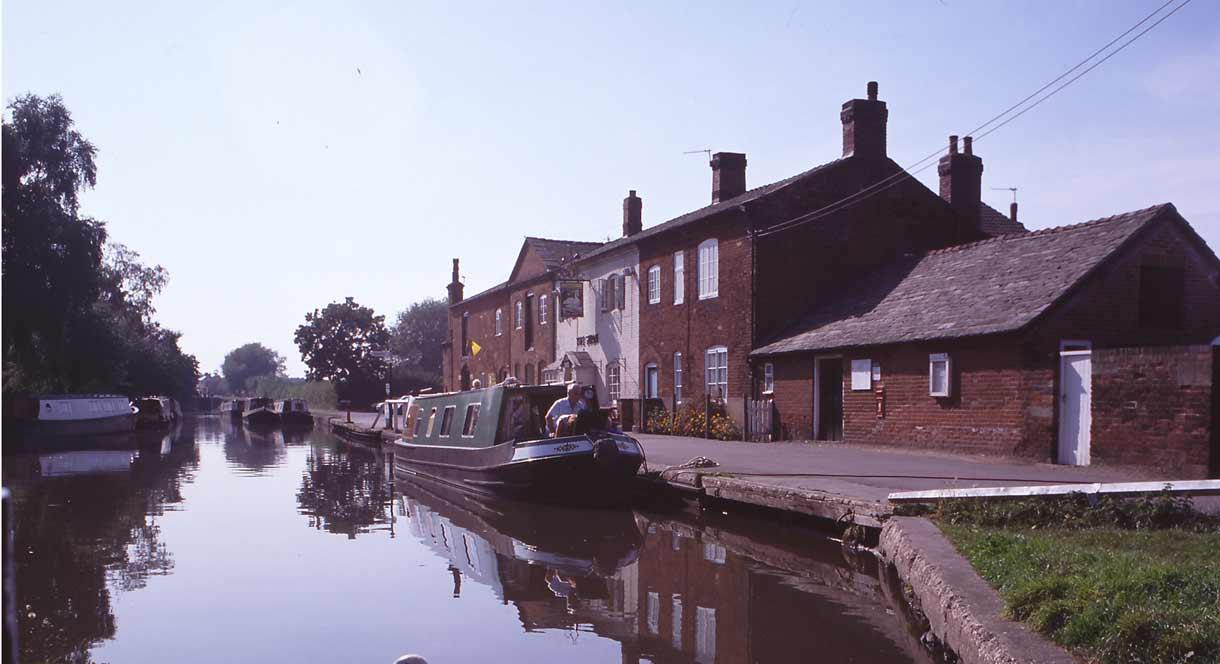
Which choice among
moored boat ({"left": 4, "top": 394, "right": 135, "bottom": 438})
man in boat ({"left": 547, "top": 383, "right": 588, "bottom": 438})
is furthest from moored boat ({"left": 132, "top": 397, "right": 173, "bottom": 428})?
man in boat ({"left": 547, "top": 383, "right": 588, "bottom": 438})

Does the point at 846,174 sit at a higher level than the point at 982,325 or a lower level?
higher

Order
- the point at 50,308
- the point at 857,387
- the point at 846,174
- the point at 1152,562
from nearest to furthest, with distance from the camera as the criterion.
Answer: the point at 1152,562 < the point at 857,387 < the point at 846,174 < the point at 50,308

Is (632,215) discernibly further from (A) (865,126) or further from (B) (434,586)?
(B) (434,586)

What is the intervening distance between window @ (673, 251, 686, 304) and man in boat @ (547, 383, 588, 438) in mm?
10578

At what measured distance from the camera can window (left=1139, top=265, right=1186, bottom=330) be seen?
16484mm

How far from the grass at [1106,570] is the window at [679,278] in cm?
1685

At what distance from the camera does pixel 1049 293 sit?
51.5ft

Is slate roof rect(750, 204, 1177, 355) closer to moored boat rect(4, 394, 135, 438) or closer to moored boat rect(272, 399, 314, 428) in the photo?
moored boat rect(4, 394, 135, 438)

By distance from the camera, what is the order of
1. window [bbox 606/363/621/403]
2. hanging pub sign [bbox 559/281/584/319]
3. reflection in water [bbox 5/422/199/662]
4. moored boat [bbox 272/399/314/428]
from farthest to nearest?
1. moored boat [bbox 272/399/314/428]
2. hanging pub sign [bbox 559/281/584/319]
3. window [bbox 606/363/621/403]
4. reflection in water [bbox 5/422/199/662]

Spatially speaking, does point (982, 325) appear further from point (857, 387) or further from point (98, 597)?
point (98, 597)

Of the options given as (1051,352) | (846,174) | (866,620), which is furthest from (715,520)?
(846,174)

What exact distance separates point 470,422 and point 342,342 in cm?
6020

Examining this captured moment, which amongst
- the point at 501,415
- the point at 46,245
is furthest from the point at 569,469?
the point at 46,245

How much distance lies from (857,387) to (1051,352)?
4563mm
